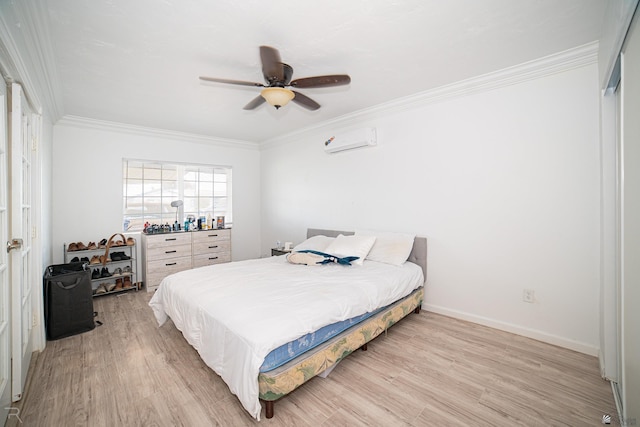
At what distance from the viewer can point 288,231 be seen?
511 centimetres

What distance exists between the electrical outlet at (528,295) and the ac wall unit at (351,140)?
2.33m

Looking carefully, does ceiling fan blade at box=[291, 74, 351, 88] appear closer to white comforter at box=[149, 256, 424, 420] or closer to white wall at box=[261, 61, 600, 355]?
white wall at box=[261, 61, 600, 355]

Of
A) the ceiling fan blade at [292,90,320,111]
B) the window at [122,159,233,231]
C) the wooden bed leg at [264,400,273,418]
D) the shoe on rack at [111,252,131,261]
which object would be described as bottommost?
the wooden bed leg at [264,400,273,418]

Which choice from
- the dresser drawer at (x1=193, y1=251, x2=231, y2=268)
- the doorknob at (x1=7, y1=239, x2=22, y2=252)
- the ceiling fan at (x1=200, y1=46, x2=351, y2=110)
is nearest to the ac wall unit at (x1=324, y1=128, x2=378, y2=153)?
the ceiling fan at (x1=200, y1=46, x2=351, y2=110)

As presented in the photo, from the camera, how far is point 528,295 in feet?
8.46

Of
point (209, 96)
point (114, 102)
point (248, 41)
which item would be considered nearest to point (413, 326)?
point (248, 41)

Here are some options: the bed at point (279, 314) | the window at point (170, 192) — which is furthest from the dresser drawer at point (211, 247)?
the bed at point (279, 314)

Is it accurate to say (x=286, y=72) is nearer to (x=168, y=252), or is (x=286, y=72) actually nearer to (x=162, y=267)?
(x=168, y=252)

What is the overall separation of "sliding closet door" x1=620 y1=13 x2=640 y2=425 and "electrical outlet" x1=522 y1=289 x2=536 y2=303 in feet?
3.92

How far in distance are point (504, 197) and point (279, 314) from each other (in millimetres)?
2424

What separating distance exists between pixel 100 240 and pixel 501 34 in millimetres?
5381

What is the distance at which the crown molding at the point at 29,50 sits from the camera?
5.00 feet

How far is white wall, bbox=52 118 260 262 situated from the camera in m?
3.77

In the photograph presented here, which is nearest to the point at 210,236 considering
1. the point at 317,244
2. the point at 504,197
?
the point at 317,244
